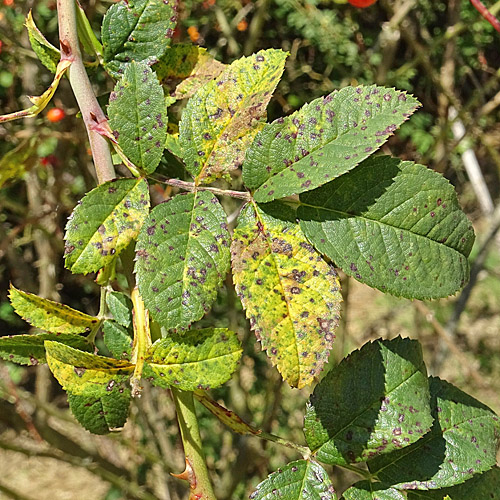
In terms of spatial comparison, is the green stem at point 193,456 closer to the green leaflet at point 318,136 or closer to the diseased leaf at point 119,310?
the diseased leaf at point 119,310

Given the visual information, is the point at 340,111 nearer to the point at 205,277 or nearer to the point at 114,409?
the point at 205,277

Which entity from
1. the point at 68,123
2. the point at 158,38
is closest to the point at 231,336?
the point at 158,38

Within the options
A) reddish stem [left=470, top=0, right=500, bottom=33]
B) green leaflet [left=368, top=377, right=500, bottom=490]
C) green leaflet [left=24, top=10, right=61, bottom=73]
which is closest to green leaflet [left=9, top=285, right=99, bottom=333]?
green leaflet [left=24, top=10, right=61, bottom=73]

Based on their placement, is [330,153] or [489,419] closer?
[330,153]

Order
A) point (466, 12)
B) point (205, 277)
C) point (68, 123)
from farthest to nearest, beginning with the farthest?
point (466, 12) < point (68, 123) < point (205, 277)

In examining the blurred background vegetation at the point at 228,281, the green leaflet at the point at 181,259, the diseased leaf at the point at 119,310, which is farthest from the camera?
the blurred background vegetation at the point at 228,281

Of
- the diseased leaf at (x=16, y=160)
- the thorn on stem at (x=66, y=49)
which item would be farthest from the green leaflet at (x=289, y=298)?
the diseased leaf at (x=16, y=160)
